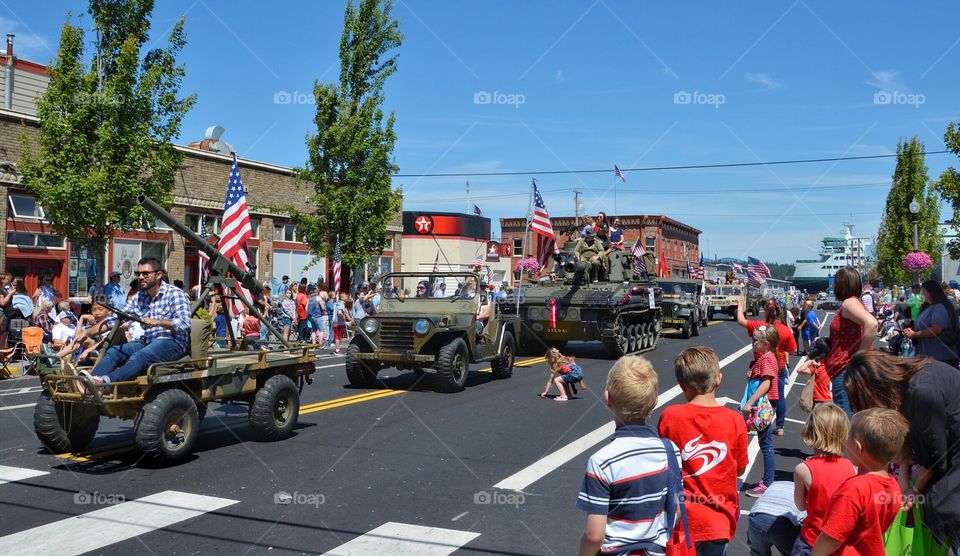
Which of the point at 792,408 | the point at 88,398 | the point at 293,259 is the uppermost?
the point at 293,259

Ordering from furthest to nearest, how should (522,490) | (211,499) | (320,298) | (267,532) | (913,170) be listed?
(913,170)
(320,298)
(522,490)
(211,499)
(267,532)

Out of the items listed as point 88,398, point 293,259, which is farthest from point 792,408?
point 293,259

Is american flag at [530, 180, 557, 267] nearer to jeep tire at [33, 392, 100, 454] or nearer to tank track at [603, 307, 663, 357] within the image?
tank track at [603, 307, 663, 357]

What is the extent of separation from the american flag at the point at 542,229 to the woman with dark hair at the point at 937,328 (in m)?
11.6

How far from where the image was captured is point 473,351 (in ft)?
43.3

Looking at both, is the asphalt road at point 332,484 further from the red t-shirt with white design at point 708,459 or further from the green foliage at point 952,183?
the green foliage at point 952,183

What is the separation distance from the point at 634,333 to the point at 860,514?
55.0ft

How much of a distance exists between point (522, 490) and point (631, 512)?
12.8 feet

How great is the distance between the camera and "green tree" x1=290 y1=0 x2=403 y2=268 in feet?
83.9

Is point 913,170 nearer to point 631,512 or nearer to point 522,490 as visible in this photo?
point 522,490

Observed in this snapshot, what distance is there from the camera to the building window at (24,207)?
20.7 meters

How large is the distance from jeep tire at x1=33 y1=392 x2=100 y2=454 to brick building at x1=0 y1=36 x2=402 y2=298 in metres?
11.2

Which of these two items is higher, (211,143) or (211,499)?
(211,143)

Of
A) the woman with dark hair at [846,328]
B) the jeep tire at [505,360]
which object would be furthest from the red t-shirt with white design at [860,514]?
the jeep tire at [505,360]
